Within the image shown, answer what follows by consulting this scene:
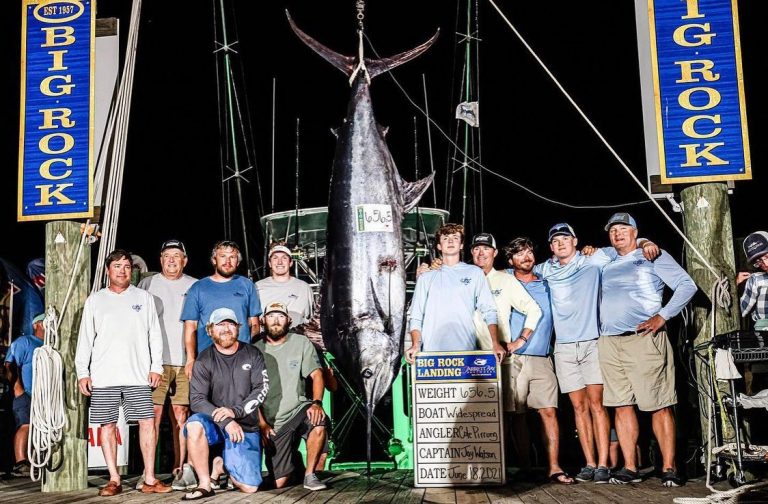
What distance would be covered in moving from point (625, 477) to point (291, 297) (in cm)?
218

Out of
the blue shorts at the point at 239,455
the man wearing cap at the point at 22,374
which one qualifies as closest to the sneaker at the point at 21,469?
the man wearing cap at the point at 22,374

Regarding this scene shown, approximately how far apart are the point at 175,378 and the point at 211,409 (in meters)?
0.76

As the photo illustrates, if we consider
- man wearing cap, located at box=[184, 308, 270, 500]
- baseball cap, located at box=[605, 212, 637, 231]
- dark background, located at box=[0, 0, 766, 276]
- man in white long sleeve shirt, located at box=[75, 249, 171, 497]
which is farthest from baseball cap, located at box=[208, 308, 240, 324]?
dark background, located at box=[0, 0, 766, 276]

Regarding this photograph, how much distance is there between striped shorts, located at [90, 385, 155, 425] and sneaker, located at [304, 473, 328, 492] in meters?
0.98

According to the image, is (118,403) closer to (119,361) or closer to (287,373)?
(119,361)

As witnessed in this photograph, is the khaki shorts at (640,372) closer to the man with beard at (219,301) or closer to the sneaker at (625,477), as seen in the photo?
the sneaker at (625,477)

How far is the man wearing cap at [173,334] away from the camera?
474cm

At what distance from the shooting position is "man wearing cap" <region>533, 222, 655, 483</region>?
435 cm

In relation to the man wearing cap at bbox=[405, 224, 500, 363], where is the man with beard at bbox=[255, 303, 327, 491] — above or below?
below

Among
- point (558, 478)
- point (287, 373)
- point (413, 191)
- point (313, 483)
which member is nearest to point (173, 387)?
point (287, 373)

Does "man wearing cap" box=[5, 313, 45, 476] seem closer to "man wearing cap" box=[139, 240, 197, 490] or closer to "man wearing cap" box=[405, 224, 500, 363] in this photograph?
"man wearing cap" box=[139, 240, 197, 490]

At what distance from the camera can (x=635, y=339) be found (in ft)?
13.9

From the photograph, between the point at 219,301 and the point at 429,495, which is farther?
the point at 219,301

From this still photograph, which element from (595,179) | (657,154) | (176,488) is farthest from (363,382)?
(595,179)
